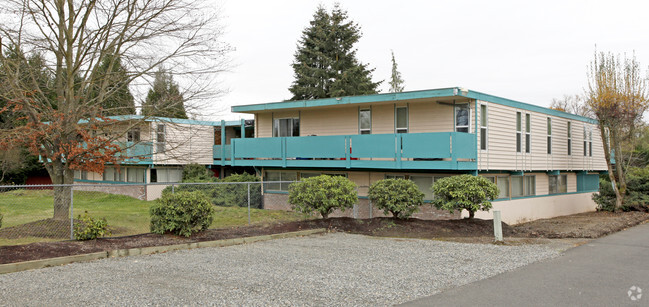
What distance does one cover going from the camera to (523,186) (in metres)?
Result: 21.4

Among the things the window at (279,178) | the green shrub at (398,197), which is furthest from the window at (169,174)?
the green shrub at (398,197)

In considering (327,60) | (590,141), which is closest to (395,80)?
(327,60)

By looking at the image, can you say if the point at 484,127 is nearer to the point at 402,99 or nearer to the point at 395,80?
the point at 402,99

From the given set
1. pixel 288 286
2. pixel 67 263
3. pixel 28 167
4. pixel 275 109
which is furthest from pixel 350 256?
pixel 28 167

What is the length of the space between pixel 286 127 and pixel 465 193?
10.5 metres

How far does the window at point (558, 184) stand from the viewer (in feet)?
78.8

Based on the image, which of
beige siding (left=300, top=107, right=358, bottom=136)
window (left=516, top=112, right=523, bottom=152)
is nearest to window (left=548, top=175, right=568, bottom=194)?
window (left=516, top=112, right=523, bottom=152)

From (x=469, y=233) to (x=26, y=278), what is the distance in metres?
10.9

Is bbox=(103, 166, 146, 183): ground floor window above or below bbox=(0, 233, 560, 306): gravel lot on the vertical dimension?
above

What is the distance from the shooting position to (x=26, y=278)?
8.44 m

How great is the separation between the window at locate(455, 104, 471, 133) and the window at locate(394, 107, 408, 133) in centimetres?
211

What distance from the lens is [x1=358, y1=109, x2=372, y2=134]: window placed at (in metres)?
20.5

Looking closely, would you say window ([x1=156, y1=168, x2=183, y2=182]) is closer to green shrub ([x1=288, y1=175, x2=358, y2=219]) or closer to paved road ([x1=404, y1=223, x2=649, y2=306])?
green shrub ([x1=288, y1=175, x2=358, y2=219])

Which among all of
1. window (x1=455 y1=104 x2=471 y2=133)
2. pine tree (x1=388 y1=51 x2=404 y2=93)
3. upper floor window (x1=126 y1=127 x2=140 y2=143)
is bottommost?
upper floor window (x1=126 y1=127 x2=140 y2=143)
